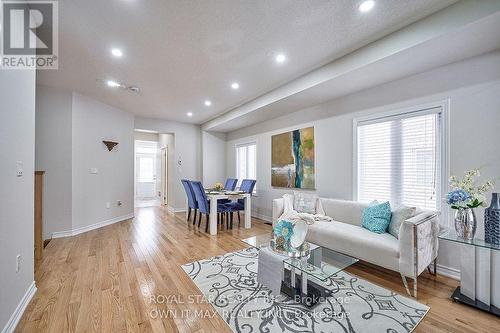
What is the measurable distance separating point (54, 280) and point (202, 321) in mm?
1840

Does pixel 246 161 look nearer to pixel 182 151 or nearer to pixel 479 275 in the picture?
pixel 182 151

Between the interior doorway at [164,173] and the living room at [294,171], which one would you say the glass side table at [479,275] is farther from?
the interior doorway at [164,173]

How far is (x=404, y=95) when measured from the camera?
2791 millimetres

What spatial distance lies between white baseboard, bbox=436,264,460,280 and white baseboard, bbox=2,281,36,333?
4.04 meters

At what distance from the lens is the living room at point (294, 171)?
1.75 m

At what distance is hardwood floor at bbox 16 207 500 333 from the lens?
5.42 feet

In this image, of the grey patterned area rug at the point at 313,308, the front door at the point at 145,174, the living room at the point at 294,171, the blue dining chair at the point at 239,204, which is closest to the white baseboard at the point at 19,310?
the living room at the point at 294,171

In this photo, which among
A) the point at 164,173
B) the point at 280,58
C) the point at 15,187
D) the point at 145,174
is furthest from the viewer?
the point at 145,174

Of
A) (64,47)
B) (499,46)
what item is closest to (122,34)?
(64,47)

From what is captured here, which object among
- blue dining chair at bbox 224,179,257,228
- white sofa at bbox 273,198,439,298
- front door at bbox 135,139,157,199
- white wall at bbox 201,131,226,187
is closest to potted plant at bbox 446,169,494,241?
white sofa at bbox 273,198,439,298

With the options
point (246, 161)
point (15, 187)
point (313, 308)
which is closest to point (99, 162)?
point (15, 187)

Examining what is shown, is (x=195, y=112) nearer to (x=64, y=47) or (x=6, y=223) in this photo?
(x=64, y=47)

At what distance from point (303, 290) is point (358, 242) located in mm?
896

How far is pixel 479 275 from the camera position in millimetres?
1907
